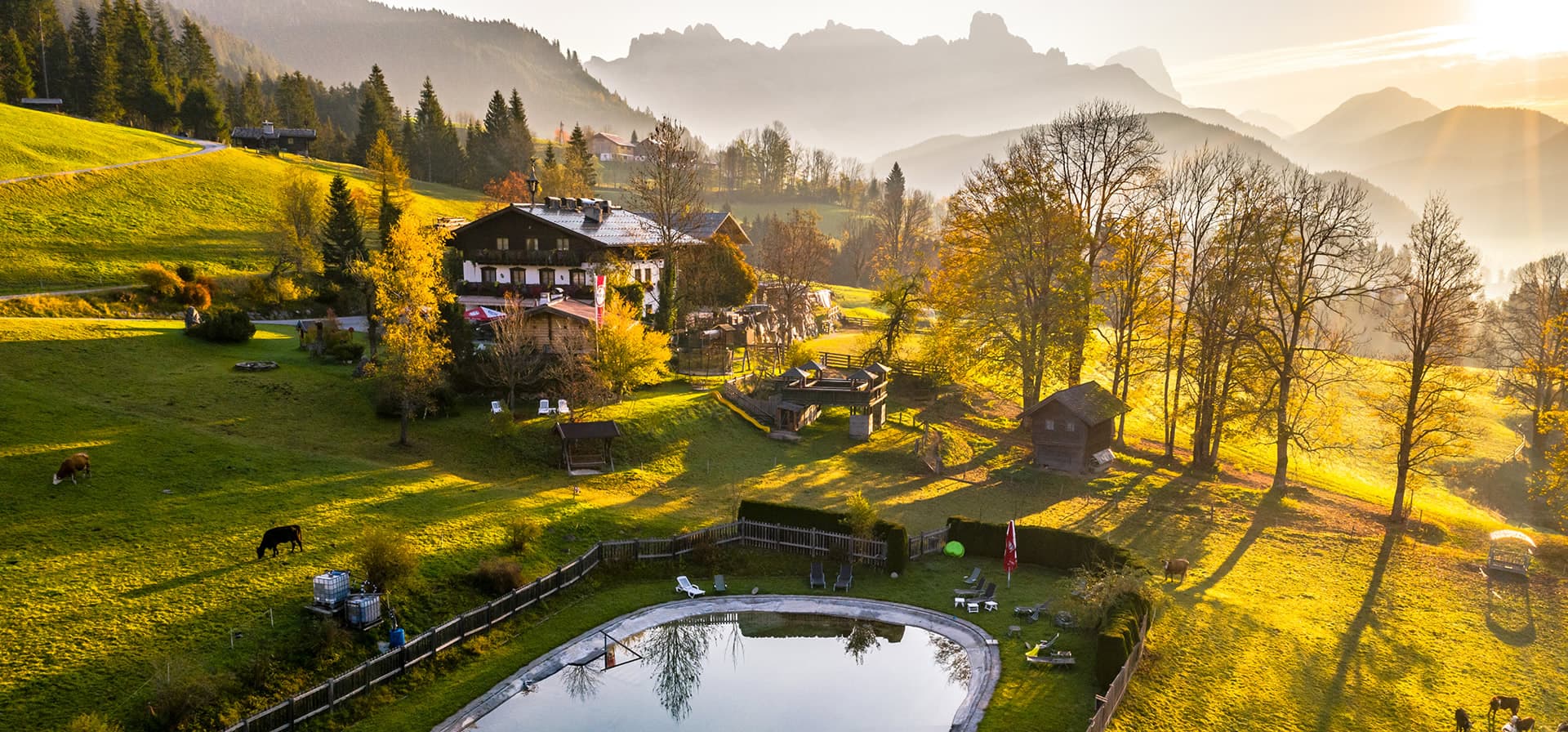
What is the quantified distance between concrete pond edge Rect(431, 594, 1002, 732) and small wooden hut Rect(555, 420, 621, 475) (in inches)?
482

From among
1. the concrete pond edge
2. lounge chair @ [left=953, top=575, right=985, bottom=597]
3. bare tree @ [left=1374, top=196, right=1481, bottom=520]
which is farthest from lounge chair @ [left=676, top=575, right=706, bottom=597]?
bare tree @ [left=1374, top=196, right=1481, bottom=520]

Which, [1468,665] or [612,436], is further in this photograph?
[612,436]

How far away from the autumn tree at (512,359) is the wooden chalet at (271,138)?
9665 centimetres

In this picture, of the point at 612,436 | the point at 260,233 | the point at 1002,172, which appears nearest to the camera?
the point at 612,436

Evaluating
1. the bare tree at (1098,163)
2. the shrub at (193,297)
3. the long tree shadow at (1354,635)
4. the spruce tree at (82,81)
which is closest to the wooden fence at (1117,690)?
the long tree shadow at (1354,635)

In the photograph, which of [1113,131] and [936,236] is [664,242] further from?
[936,236]

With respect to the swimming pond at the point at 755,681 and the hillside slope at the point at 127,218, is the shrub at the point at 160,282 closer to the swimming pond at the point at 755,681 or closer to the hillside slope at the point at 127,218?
the hillside slope at the point at 127,218

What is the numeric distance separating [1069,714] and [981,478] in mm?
22136

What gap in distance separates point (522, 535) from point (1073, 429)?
28.3 m

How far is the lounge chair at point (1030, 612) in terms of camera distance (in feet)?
81.7

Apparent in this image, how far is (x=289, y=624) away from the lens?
67.9 feet

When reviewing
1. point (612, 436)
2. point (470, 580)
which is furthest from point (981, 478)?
point (470, 580)

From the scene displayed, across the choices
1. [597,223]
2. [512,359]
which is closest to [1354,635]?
[512,359]

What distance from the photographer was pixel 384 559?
22.5 meters
